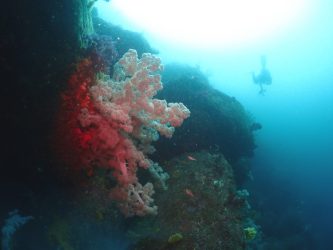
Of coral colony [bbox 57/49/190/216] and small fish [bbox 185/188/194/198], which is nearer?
coral colony [bbox 57/49/190/216]

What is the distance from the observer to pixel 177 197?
5.90 m

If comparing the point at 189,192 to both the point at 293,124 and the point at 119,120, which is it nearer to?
the point at 119,120

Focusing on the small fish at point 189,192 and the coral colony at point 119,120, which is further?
the small fish at point 189,192

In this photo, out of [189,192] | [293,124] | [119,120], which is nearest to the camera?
[119,120]

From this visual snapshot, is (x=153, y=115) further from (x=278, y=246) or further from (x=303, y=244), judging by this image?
(x=303, y=244)

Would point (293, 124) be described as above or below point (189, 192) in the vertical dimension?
above

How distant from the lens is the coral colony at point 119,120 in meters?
4.51

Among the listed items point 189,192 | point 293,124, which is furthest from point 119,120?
point 293,124

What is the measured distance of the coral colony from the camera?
4512 mm

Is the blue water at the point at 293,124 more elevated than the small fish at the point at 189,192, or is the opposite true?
the blue water at the point at 293,124

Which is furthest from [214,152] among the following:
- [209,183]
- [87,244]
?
[87,244]

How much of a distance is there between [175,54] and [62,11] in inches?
3181

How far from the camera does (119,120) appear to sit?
4.58 meters

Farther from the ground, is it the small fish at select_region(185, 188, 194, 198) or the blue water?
the blue water
